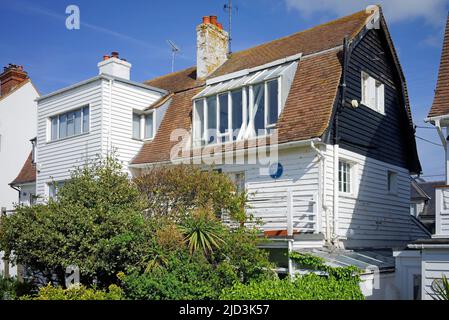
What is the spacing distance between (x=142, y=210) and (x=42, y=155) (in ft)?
32.4

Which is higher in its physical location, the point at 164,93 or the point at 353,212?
the point at 164,93

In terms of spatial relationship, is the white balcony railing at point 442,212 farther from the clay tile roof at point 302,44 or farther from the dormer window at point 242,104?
the clay tile roof at point 302,44

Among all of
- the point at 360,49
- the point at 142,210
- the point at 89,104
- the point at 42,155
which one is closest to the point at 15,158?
the point at 42,155

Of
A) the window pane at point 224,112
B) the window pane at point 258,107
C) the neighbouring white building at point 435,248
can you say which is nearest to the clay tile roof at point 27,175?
the window pane at point 224,112

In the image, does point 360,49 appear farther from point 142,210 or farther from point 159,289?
point 159,289

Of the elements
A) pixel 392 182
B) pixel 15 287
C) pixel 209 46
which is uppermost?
pixel 209 46

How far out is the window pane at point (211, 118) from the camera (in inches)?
743

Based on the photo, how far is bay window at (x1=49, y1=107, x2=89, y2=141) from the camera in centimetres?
2138

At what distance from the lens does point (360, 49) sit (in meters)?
18.1

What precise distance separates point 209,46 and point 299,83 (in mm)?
5988

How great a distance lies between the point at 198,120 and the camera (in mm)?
19469

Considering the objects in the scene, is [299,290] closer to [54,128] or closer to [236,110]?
[236,110]

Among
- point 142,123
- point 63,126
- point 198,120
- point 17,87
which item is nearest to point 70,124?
point 63,126

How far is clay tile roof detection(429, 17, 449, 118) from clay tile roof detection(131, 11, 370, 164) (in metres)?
3.03
